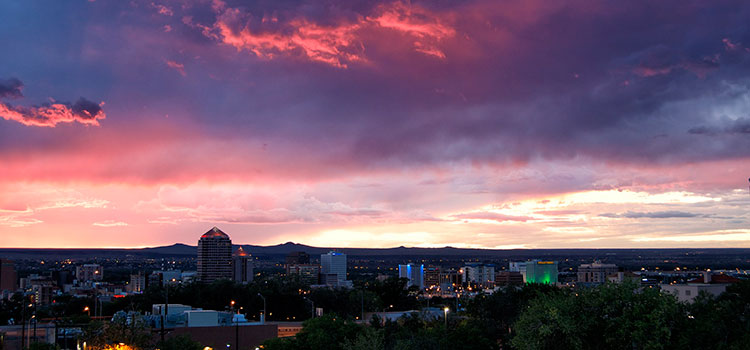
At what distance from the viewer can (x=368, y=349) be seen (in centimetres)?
3747

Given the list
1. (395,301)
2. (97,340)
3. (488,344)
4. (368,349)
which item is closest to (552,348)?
(368,349)

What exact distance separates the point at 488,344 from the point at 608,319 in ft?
62.9

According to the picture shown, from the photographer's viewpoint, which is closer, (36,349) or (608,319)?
(608,319)

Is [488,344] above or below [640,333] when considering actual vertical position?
below

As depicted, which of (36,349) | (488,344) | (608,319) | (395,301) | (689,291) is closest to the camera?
(608,319)

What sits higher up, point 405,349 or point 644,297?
point 644,297

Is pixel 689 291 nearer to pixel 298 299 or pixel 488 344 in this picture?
pixel 488 344

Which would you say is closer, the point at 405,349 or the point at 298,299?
the point at 405,349

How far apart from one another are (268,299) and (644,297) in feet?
264

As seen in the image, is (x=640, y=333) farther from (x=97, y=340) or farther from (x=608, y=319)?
(x=97, y=340)

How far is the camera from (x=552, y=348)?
1344 inches

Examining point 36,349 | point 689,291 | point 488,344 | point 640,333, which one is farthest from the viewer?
point 689,291

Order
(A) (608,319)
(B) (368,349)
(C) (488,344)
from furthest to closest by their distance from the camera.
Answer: (C) (488,344) → (B) (368,349) → (A) (608,319)

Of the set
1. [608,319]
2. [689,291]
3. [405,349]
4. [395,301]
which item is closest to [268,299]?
[395,301]
